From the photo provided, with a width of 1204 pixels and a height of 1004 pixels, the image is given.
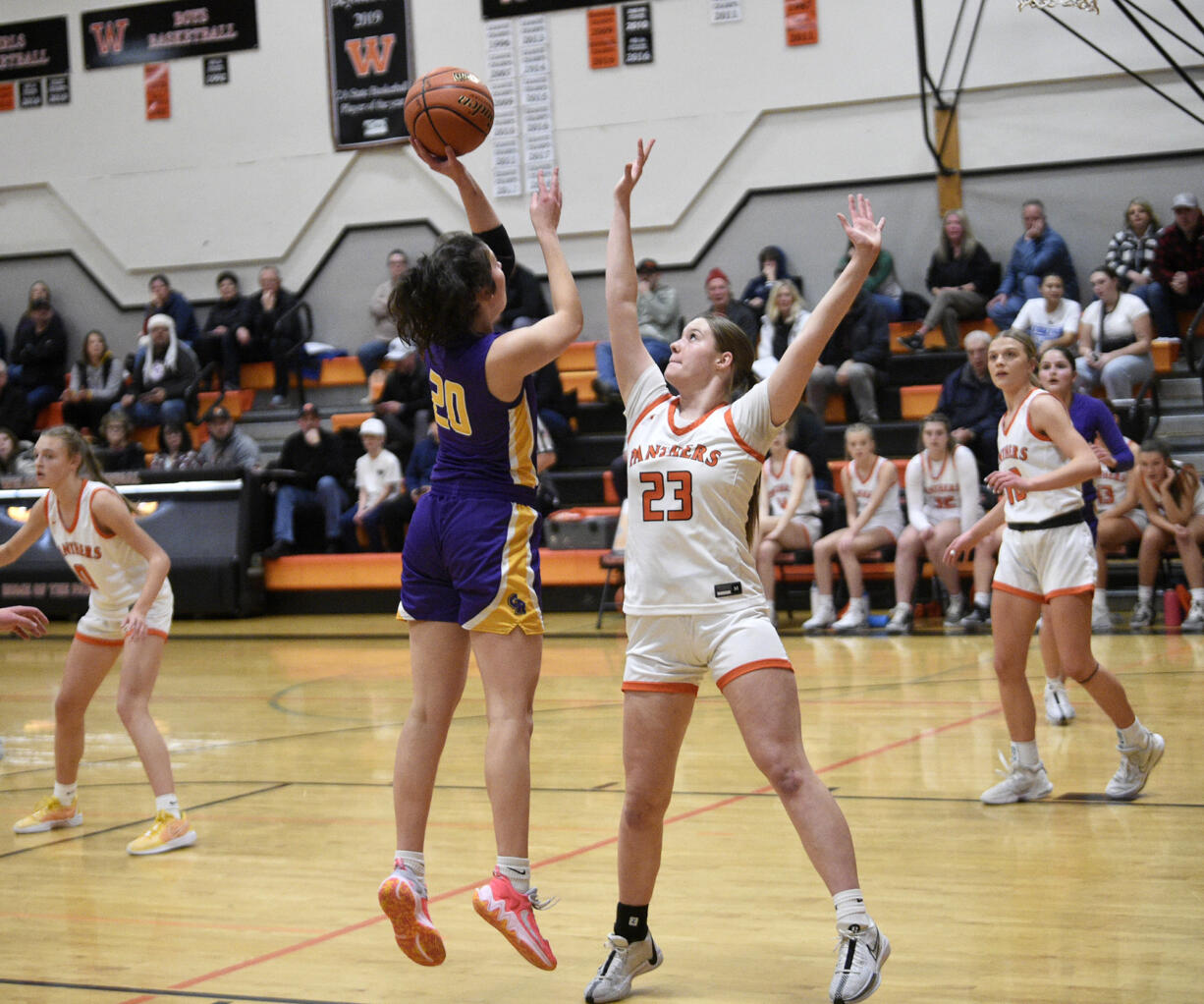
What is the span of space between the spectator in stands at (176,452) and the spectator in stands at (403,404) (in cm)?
182

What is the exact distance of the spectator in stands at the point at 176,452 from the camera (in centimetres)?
1358

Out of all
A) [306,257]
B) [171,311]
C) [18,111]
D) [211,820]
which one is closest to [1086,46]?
[306,257]

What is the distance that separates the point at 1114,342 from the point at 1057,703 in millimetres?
5817

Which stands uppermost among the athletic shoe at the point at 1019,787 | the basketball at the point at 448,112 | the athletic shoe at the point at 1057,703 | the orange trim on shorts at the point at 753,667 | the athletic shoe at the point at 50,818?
the basketball at the point at 448,112

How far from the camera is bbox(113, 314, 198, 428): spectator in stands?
15047 mm

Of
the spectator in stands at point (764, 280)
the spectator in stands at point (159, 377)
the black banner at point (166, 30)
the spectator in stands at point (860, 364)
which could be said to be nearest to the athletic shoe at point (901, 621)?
the spectator in stands at point (860, 364)

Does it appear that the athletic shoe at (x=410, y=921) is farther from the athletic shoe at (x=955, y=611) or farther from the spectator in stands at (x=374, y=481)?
the spectator in stands at (x=374, y=481)

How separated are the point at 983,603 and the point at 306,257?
9.55 meters

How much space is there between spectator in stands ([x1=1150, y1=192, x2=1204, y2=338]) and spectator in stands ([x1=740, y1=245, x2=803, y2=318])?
3.28m

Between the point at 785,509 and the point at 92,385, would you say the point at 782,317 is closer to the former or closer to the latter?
the point at 785,509

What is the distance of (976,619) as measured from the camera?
397 inches

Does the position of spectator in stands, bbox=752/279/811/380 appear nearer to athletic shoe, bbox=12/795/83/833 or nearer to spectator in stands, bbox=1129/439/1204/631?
spectator in stands, bbox=1129/439/1204/631

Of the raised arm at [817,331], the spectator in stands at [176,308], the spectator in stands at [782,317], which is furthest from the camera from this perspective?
the spectator in stands at [176,308]

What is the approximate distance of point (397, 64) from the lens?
15656 mm
